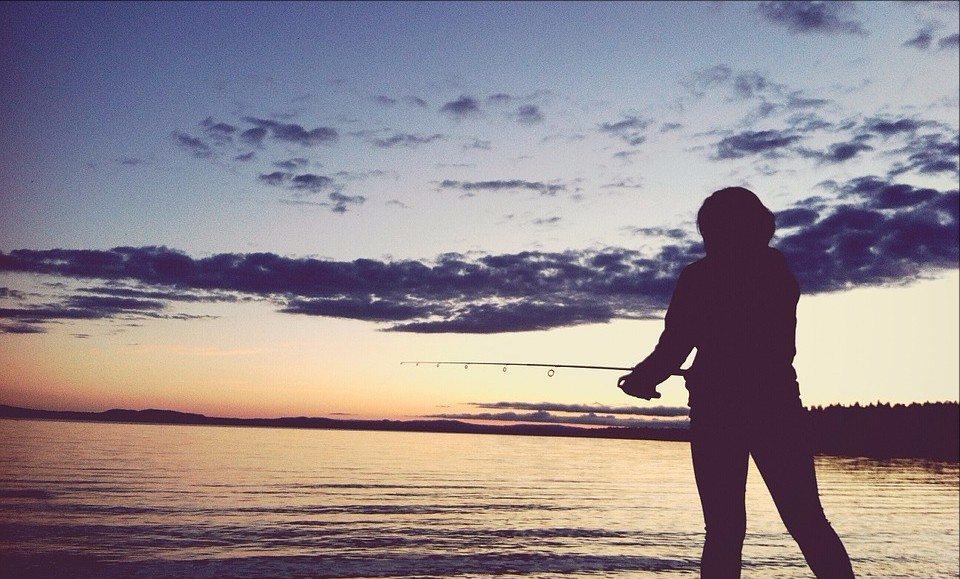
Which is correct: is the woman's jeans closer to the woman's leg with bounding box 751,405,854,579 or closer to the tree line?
the woman's leg with bounding box 751,405,854,579

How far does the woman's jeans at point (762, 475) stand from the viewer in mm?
3068

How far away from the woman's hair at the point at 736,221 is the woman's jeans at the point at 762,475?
0.77 m

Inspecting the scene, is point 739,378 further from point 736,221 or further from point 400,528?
point 400,528

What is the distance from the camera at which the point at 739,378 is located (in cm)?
320

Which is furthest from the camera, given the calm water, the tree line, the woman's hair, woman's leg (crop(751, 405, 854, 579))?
the tree line

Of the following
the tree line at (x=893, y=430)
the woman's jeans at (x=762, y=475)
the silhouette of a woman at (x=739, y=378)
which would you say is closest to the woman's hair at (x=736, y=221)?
the silhouette of a woman at (x=739, y=378)

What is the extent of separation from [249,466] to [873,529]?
2708 centimetres

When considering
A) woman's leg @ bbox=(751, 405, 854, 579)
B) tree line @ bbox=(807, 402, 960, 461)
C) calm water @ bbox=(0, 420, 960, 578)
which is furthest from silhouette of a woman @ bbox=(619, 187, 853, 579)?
tree line @ bbox=(807, 402, 960, 461)

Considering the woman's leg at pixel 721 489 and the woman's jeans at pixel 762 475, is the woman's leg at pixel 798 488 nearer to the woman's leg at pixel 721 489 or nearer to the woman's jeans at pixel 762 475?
the woman's jeans at pixel 762 475

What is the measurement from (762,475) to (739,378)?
42 centimetres

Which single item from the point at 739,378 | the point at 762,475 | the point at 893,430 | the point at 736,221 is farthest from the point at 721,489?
the point at 893,430

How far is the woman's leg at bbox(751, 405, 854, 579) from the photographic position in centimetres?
306

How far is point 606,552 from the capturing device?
472 inches

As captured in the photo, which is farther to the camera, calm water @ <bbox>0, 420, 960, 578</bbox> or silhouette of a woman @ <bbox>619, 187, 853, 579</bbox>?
calm water @ <bbox>0, 420, 960, 578</bbox>
